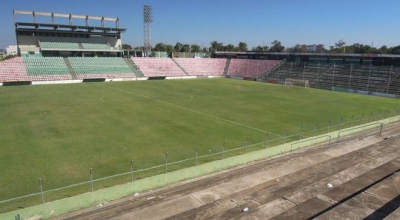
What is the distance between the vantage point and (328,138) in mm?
23938

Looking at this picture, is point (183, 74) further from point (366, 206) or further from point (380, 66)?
point (366, 206)

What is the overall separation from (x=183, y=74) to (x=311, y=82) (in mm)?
34883

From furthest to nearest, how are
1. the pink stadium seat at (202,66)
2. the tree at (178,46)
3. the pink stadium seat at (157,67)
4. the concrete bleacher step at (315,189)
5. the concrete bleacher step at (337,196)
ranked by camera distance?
1. the tree at (178,46)
2. the pink stadium seat at (202,66)
3. the pink stadium seat at (157,67)
4. the concrete bleacher step at (315,189)
5. the concrete bleacher step at (337,196)

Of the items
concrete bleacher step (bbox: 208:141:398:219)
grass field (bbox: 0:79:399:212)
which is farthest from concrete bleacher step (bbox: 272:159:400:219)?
grass field (bbox: 0:79:399:212)

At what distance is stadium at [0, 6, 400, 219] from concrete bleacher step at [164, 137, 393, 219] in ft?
0.23

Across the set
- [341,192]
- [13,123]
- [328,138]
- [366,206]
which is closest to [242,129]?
[328,138]

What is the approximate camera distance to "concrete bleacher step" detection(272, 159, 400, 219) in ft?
32.7

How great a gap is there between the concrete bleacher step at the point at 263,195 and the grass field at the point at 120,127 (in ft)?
23.9

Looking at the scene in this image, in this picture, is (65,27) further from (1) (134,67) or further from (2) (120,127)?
(2) (120,127)

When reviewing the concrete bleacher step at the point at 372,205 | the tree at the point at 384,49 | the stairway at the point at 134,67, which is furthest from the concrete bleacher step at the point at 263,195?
the tree at the point at 384,49

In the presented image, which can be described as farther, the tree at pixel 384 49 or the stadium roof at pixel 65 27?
the tree at pixel 384 49

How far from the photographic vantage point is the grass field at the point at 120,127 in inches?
703

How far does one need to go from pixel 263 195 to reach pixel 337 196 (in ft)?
9.25

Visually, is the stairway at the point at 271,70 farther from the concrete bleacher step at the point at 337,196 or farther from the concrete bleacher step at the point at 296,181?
the concrete bleacher step at the point at 337,196
